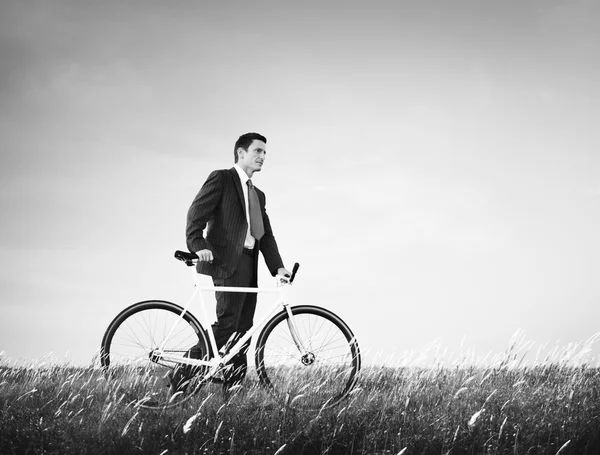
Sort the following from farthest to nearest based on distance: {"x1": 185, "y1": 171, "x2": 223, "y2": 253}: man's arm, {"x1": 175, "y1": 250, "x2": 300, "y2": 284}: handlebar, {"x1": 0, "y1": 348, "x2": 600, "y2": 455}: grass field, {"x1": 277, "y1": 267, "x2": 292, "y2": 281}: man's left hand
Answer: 1. {"x1": 277, "y1": 267, "x2": 292, "y2": 281}: man's left hand
2. {"x1": 185, "y1": 171, "x2": 223, "y2": 253}: man's arm
3. {"x1": 175, "y1": 250, "x2": 300, "y2": 284}: handlebar
4. {"x1": 0, "y1": 348, "x2": 600, "y2": 455}: grass field

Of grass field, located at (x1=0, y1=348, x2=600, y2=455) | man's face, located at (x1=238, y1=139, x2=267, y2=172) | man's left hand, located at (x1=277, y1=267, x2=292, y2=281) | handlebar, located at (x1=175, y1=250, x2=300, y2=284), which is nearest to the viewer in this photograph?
grass field, located at (x1=0, y1=348, x2=600, y2=455)

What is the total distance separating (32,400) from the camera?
5707 mm

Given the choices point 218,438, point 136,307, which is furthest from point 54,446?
point 136,307

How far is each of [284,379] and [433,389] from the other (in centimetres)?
189

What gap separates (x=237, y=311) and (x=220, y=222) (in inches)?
39.2

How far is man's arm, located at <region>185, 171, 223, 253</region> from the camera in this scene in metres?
6.11

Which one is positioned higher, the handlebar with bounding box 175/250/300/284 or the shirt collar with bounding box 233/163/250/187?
the shirt collar with bounding box 233/163/250/187

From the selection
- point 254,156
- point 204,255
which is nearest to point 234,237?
point 204,255

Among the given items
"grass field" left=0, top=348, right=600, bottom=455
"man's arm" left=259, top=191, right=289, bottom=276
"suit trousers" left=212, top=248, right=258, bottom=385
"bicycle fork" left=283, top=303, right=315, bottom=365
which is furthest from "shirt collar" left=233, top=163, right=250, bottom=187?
"grass field" left=0, top=348, right=600, bottom=455

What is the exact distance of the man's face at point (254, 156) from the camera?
6438 millimetres

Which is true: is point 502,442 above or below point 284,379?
below

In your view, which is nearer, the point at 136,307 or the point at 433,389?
the point at 136,307

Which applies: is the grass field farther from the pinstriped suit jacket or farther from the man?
the pinstriped suit jacket

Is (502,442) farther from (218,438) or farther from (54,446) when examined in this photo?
(54,446)
